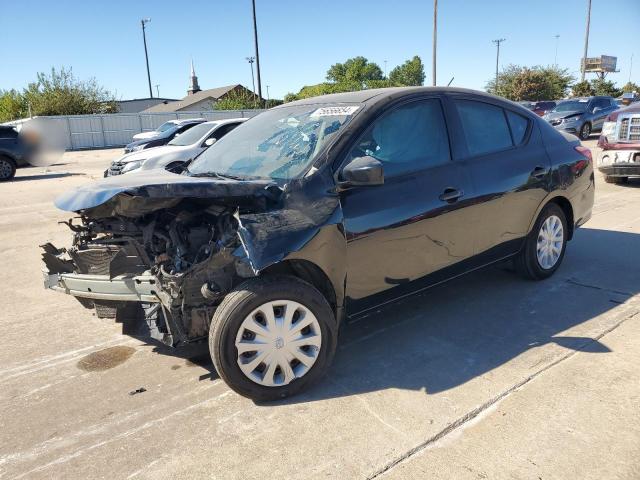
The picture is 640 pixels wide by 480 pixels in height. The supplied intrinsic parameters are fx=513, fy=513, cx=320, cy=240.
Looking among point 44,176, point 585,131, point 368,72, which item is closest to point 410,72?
point 368,72

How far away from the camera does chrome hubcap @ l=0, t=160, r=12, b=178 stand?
15.3 meters

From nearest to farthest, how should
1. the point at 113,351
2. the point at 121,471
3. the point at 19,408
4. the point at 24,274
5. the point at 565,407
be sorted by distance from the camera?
1. the point at 121,471
2. the point at 565,407
3. the point at 19,408
4. the point at 113,351
5. the point at 24,274

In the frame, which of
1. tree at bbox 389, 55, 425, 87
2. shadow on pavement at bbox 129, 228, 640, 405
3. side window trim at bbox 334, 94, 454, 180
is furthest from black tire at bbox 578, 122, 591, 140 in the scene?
tree at bbox 389, 55, 425, 87

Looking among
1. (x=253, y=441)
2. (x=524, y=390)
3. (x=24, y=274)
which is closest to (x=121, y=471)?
(x=253, y=441)

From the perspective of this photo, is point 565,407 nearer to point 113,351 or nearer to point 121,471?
point 121,471

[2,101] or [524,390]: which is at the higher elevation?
[2,101]

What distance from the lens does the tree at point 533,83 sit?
47594 millimetres

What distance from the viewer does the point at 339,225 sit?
10.0 ft

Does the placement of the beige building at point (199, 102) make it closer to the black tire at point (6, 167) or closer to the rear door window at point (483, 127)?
the black tire at point (6, 167)

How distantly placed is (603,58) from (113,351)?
84.7 metres

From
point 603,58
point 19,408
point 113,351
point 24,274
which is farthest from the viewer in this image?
point 603,58

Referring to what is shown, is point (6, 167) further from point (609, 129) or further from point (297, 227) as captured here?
point (609, 129)

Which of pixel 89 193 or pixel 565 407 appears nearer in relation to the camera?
pixel 565 407

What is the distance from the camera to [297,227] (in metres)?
2.89
